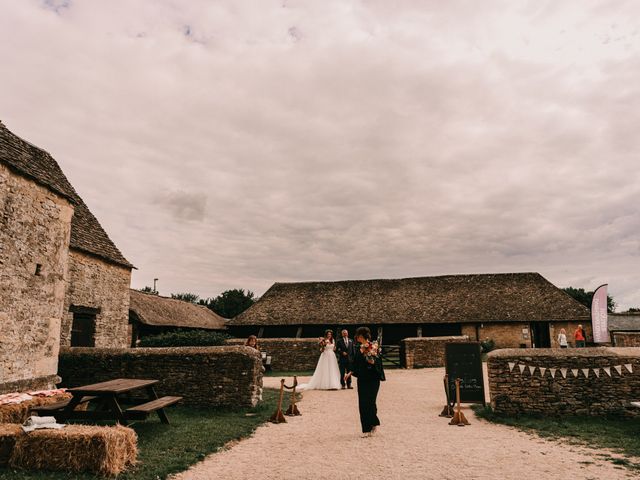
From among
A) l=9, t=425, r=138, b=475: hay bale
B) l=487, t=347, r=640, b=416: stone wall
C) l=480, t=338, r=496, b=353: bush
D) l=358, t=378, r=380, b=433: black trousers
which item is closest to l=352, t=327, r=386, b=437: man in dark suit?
l=358, t=378, r=380, b=433: black trousers

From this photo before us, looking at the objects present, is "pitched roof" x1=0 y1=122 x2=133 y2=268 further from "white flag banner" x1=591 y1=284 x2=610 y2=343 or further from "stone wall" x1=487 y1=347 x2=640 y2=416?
"white flag banner" x1=591 y1=284 x2=610 y2=343

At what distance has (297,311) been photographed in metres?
31.1

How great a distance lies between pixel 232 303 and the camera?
5803 centimetres

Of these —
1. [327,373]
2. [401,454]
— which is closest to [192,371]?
[327,373]

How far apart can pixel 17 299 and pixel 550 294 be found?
30.8 metres

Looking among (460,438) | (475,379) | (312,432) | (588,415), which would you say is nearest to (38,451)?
(312,432)

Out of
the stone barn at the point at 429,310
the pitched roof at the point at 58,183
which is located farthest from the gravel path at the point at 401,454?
the stone barn at the point at 429,310

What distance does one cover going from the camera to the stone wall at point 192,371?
9.62 m

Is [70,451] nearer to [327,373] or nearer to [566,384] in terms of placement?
[566,384]

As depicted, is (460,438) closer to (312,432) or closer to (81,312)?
(312,432)

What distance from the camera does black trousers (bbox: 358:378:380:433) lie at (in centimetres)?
699

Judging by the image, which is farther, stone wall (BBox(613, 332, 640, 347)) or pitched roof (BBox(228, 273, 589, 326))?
pitched roof (BBox(228, 273, 589, 326))

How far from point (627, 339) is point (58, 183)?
29.5 metres

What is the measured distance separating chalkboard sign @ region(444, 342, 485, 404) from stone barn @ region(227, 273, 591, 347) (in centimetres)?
1876
